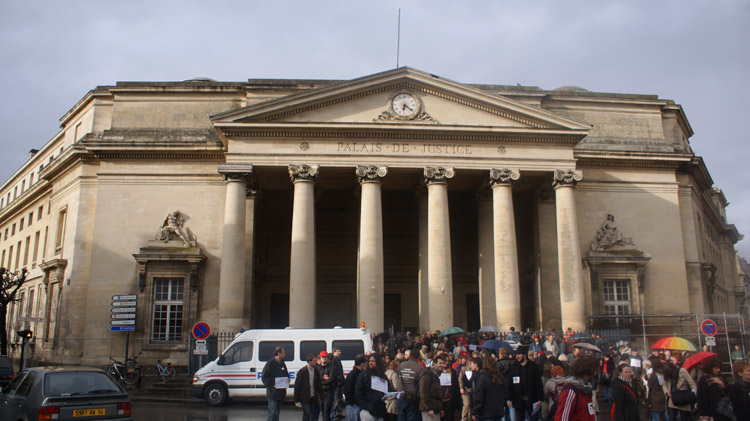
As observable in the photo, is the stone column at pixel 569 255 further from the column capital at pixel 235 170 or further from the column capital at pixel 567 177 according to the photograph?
the column capital at pixel 235 170

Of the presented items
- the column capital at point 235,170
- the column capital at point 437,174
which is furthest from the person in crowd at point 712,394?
the column capital at point 235,170

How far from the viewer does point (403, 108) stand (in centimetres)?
2697

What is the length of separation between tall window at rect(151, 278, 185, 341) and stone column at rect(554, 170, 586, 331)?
17.1 m

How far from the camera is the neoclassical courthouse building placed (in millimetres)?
26000

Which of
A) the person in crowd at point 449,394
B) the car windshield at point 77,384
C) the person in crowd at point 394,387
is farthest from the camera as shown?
the person in crowd at point 449,394

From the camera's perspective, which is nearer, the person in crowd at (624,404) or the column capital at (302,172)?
the person in crowd at (624,404)

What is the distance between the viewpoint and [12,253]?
44.3 metres

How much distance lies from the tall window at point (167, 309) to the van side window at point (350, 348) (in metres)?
11.7

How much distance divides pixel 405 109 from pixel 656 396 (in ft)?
58.0

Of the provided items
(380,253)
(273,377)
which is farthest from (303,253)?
(273,377)

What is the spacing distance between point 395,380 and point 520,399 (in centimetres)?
235

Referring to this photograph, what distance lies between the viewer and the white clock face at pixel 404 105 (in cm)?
2691

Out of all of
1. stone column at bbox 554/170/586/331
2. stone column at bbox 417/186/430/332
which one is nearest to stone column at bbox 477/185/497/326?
stone column at bbox 417/186/430/332

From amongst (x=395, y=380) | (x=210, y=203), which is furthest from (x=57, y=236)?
(x=395, y=380)
